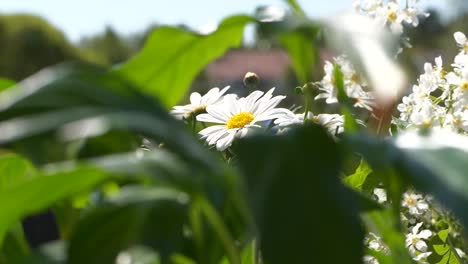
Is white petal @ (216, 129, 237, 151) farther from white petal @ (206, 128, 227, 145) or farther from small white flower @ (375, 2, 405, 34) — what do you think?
small white flower @ (375, 2, 405, 34)

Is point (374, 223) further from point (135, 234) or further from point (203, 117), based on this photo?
point (203, 117)

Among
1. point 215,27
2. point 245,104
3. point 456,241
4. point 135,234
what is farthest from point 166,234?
point 456,241

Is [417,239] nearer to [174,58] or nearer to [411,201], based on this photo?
[411,201]

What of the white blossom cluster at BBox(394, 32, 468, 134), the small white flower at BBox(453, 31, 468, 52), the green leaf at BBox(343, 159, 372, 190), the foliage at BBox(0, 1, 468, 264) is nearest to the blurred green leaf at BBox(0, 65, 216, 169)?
the foliage at BBox(0, 1, 468, 264)

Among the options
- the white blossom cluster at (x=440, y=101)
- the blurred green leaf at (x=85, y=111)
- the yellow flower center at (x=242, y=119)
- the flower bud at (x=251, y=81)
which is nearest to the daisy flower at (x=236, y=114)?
the yellow flower center at (x=242, y=119)

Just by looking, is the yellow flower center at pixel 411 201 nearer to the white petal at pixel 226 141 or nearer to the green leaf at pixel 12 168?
the white petal at pixel 226 141
